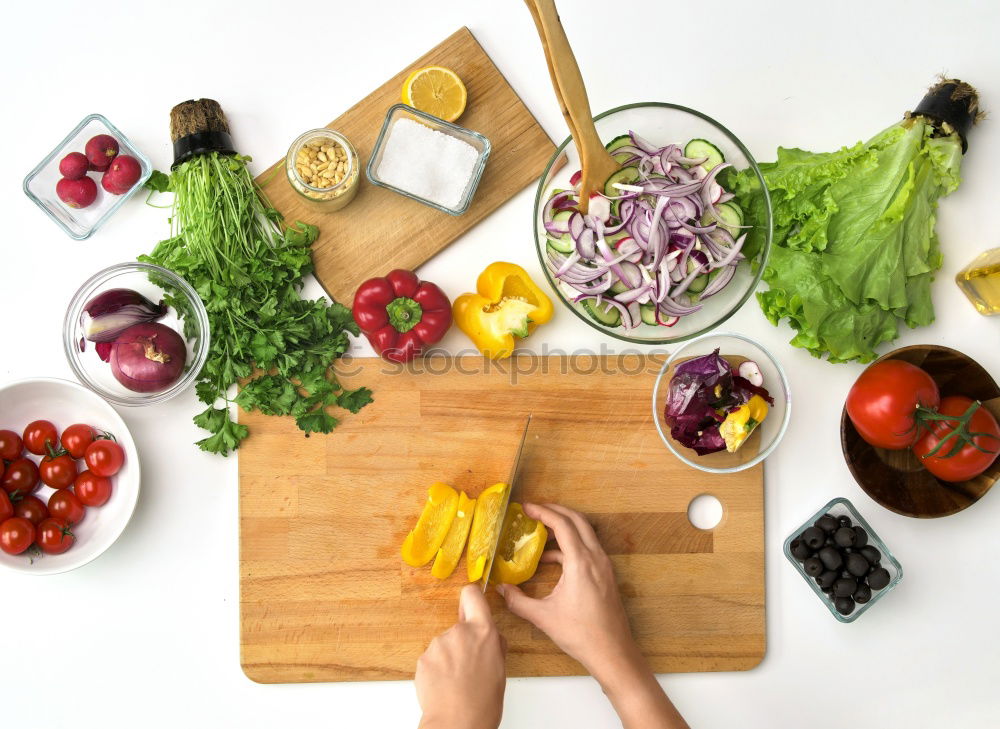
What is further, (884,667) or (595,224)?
(884,667)

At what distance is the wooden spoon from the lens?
144cm

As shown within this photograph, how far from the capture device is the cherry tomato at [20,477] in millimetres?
1782

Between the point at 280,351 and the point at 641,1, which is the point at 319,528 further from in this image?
the point at 641,1

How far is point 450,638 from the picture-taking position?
171cm

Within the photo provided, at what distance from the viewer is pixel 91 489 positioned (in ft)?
5.84

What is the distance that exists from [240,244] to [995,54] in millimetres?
1953

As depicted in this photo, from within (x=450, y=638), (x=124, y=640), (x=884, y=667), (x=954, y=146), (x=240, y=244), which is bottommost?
(x=884, y=667)

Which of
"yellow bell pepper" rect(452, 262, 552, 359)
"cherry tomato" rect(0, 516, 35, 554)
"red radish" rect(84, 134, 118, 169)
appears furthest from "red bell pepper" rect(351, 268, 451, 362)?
"cherry tomato" rect(0, 516, 35, 554)

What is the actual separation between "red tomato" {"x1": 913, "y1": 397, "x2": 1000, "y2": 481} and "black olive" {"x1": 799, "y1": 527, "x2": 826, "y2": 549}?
0.29 m

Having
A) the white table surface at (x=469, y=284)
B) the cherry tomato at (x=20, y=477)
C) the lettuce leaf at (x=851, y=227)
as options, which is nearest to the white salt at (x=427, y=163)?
the white table surface at (x=469, y=284)

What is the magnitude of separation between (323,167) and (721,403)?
109 centimetres

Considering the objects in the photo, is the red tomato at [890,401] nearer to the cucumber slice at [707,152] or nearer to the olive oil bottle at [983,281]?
the olive oil bottle at [983,281]

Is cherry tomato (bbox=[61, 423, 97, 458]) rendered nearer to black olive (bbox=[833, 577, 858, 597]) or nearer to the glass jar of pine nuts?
the glass jar of pine nuts

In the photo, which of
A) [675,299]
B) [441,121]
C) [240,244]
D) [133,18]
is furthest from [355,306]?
[133,18]
